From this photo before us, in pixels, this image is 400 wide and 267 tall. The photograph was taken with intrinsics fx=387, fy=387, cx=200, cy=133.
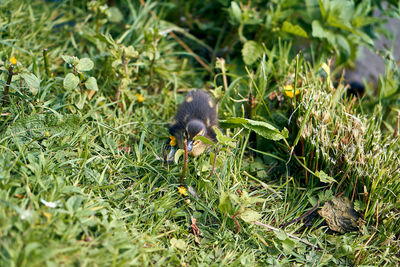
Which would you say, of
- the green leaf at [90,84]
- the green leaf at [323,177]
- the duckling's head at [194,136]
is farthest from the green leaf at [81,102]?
the green leaf at [323,177]

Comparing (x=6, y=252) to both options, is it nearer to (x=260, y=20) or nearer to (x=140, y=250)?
(x=140, y=250)

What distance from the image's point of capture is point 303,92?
135 inches

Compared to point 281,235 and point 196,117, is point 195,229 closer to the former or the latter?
point 281,235

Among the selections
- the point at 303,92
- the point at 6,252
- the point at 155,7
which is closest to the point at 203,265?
the point at 6,252

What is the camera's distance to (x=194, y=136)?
10.3 ft

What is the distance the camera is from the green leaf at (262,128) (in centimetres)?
306

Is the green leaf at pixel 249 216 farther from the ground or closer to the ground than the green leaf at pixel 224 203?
closer to the ground

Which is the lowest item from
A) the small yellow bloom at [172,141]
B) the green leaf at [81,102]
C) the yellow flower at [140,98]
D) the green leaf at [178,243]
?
the green leaf at [178,243]

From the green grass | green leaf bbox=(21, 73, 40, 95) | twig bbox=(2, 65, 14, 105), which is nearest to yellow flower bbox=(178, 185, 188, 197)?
the green grass

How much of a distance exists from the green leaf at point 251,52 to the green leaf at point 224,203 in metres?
1.75

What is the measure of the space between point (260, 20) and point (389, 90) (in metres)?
1.49

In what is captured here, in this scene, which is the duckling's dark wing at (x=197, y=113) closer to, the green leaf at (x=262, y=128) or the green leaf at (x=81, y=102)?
the green leaf at (x=262, y=128)

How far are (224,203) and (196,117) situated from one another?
0.99 m

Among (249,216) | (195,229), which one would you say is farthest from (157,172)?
(249,216)
